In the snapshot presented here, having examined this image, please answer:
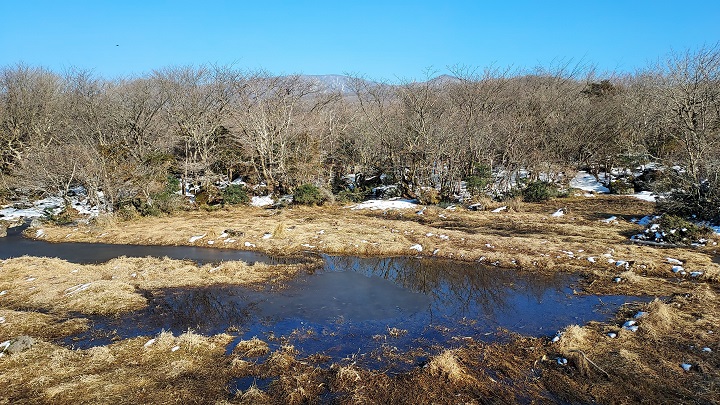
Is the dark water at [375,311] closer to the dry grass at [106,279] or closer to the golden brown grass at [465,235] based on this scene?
the dry grass at [106,279]

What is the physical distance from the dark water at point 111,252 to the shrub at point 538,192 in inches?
537

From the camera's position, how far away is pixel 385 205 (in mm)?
20328

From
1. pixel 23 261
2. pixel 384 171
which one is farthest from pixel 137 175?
pixel 384 171

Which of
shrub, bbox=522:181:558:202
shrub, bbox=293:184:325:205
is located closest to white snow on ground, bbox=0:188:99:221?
shrub, bbox=293:184:325:205

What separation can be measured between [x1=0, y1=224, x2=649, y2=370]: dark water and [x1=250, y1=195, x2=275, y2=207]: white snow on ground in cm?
1132

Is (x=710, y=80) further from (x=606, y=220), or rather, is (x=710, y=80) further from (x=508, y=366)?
(x=508, y=366)

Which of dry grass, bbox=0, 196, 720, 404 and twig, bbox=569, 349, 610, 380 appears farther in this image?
twig, bbox=569, 349, 610, 380

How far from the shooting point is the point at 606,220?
15656mm

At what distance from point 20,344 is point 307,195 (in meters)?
14.4

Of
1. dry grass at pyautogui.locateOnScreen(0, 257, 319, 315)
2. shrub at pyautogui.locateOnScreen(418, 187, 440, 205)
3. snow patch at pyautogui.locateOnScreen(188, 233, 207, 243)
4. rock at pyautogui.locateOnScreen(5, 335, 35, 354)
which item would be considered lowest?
dry grass at pyautogui.locateOnScreen(0, 257, 319, 315)

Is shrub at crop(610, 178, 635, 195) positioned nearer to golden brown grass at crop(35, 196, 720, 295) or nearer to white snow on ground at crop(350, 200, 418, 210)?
golden brown grass at crop(35, 196, 720, 295)

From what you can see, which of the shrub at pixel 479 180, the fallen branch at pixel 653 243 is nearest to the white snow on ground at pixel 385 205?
the shrub at pixel 479 180

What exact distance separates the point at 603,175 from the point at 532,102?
6.32m

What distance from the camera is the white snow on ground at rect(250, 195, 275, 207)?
71.4ft
